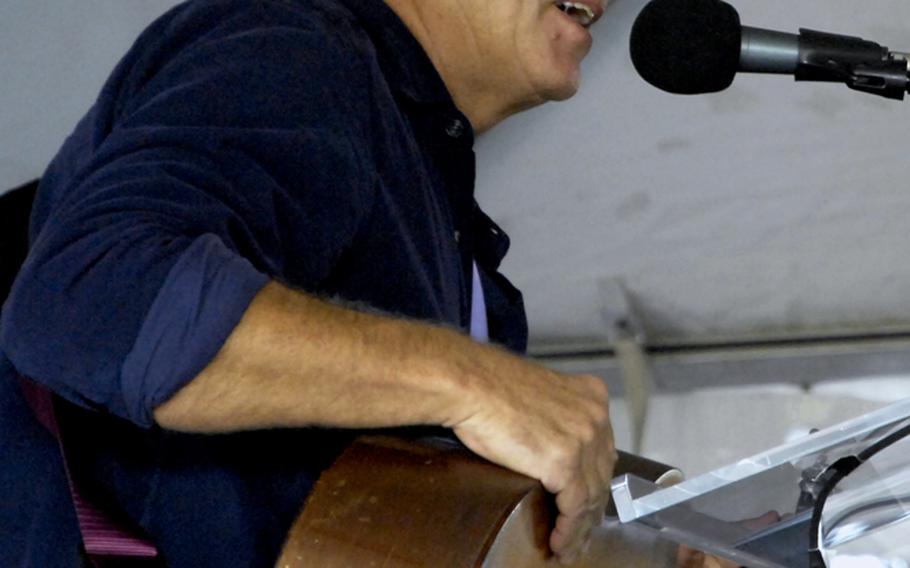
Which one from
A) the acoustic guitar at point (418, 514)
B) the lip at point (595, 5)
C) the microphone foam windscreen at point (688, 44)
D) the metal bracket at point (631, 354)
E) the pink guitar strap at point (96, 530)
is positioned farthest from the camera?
the metal bracket at point (631, 354)

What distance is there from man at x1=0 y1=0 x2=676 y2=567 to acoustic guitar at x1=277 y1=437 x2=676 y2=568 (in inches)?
0.8

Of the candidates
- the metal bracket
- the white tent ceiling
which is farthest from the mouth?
the metal bracket

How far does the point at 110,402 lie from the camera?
0.81 m

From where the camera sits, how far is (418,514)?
81cm

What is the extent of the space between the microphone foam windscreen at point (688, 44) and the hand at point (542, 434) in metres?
0.28

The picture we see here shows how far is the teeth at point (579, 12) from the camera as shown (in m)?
1.44

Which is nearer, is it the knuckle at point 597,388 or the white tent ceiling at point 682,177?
the knuckle at point 597,388

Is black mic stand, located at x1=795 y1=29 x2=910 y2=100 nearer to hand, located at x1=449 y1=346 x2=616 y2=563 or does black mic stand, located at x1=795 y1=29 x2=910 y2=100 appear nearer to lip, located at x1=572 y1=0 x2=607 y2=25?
hand, located at x1=449 y1=346 x2=616 y2=563

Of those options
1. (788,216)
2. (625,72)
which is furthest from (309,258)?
(788,216)

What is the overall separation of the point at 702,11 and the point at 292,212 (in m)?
0.35

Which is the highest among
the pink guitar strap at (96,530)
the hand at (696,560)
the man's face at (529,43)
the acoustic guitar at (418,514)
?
the man's face at (529,43)

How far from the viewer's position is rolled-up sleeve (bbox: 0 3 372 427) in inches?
31.5

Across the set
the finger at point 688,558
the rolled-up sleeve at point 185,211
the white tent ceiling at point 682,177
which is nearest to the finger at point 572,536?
the finger at point 688,558

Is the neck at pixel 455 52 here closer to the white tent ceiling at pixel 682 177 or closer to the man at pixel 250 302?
the man at pixel 250 302
